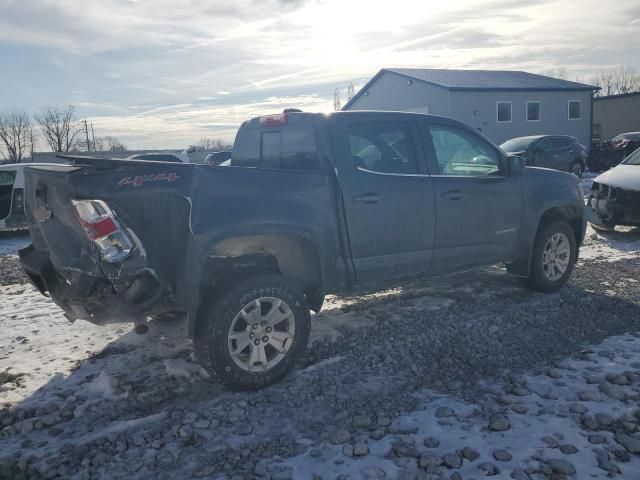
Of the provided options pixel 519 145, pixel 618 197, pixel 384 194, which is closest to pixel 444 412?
pixel 384 194

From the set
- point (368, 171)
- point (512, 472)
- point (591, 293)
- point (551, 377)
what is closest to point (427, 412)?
point (512, 472)

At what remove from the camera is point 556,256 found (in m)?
5.99

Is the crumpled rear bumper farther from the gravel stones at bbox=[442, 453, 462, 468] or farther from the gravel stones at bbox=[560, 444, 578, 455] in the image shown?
the gravel stones at bbox=[560, 444, 578, 455]

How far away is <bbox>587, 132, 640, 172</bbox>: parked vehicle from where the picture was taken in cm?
2350

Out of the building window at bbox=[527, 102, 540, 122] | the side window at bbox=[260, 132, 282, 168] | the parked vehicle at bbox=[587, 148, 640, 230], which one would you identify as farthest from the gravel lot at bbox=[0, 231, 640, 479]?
the building window at bbox=[527, 102, 540, 122]

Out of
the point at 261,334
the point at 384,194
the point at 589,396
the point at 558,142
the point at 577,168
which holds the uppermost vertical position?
the point at 384,194

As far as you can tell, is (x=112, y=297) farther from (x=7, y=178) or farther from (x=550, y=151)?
(x=550, y=151)

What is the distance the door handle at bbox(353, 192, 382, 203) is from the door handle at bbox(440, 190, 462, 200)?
783 mm

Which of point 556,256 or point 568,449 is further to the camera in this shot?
point 556,256

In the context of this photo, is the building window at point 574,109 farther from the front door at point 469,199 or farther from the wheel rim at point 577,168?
the front door at point 469,199

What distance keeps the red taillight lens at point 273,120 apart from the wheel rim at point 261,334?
5.58 feet

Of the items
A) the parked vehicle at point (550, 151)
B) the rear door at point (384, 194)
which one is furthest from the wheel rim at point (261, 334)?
the parked vehicle at point (550, 151)

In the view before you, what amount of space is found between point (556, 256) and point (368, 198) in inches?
111

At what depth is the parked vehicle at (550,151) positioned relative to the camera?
18.0 meters
